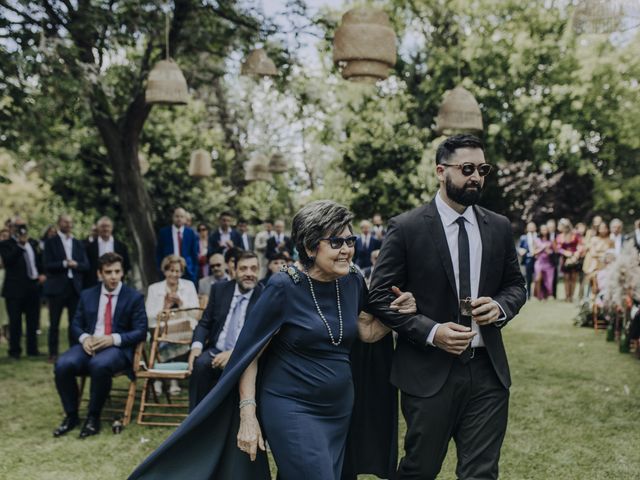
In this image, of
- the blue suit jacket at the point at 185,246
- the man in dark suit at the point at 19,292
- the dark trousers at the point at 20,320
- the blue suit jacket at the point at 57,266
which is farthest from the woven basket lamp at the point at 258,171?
the dark trousers at the point at 20,320

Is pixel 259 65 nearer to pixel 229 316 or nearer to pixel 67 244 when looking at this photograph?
pixel 229 316

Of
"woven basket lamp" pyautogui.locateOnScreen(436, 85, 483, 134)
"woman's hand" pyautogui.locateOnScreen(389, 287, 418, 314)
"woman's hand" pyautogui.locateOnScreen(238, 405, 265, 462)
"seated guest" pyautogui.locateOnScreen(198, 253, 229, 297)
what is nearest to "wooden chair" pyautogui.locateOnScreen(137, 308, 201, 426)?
"seated guest" pyautogui.locateOnScreen(198, 253, 229, 297)

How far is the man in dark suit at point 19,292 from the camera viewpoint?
1090 centimetres

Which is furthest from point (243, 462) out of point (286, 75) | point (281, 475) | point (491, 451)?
point (286, 75)

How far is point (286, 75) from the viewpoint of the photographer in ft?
37.4

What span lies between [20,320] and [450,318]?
9.08 metres

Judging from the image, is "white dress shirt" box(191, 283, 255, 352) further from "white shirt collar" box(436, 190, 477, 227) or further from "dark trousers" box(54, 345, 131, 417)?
"white shirt collar" box(436, 190, 477, 227)

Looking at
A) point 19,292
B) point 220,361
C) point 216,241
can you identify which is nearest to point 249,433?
point 220,361

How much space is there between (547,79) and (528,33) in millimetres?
1730

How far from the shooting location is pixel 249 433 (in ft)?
11.0

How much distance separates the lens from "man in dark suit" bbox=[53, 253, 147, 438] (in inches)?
260

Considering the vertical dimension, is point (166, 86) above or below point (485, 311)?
above

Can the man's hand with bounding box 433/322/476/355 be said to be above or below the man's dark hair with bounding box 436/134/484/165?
below

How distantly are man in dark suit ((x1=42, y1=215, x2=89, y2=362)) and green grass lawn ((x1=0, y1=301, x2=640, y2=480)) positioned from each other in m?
0.65
